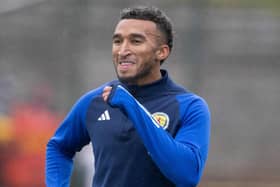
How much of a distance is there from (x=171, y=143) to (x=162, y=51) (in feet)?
1.46

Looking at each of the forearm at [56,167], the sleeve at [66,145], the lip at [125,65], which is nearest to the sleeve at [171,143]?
the lip at [125,65]

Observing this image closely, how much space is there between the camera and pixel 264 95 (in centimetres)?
910

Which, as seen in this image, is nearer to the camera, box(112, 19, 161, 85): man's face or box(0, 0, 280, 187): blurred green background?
box(112, 19, 161, 85): man's face

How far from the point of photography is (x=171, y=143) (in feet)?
10.5

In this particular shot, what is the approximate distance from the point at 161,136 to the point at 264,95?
19.8ft

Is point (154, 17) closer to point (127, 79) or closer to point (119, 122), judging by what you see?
point (127, 79)

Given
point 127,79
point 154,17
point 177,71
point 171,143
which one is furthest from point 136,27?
point 177,71

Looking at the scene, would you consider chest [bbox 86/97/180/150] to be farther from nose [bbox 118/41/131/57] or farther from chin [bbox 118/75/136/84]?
nose [bbox 118/41/131/57]

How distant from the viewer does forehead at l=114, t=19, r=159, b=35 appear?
342 cm

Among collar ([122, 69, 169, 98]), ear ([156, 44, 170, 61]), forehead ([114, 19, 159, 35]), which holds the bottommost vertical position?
collar ([122, 69, 169, 98])

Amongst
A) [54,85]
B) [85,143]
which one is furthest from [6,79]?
[85,143]

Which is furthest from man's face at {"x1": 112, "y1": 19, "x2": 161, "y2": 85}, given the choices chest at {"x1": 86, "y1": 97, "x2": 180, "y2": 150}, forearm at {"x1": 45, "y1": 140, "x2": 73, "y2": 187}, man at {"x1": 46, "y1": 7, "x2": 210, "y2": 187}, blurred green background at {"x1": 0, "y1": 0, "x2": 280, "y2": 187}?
blurred green background at {"x1": 0, "y1": 0, "x2": 280, "y2": 187}

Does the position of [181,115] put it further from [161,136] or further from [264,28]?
[264,28]

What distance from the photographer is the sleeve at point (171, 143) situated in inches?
125
